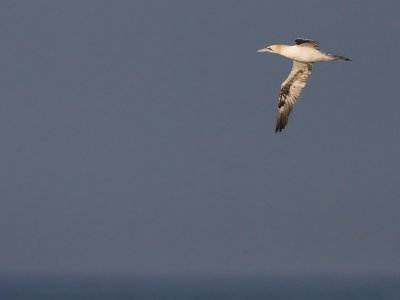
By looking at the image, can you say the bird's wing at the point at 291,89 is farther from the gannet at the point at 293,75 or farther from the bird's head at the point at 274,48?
the bird's head at the point at 274,48

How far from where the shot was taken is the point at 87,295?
12162 centimetres

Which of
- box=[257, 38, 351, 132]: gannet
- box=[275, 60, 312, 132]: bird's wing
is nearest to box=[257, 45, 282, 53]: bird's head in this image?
box=[257, 38, 351, 132]: gannet

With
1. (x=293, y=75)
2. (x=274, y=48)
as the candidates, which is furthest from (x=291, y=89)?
(x=274, y=48)

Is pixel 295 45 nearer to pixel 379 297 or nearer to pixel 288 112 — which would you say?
pixel 288 112

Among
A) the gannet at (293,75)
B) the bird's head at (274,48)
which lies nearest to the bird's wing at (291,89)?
the gannet at (293,75)

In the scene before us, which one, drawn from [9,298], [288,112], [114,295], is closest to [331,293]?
[114,295]

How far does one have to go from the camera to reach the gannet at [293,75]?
46.8 m

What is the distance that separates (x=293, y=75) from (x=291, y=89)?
0.56 metres

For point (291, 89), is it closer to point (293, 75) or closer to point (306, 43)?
point (293, 75)

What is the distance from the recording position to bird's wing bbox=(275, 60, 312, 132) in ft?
163

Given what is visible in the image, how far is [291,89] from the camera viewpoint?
164 ft

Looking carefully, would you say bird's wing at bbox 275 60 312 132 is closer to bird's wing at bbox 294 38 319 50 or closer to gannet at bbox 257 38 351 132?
gannet at bbox 257 38 351 132

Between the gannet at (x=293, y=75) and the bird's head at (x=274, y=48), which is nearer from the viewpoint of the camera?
the gannet at (x=293, y=75)

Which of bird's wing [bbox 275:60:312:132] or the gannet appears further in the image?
bird's wing [bbox 275:60:312:132]
